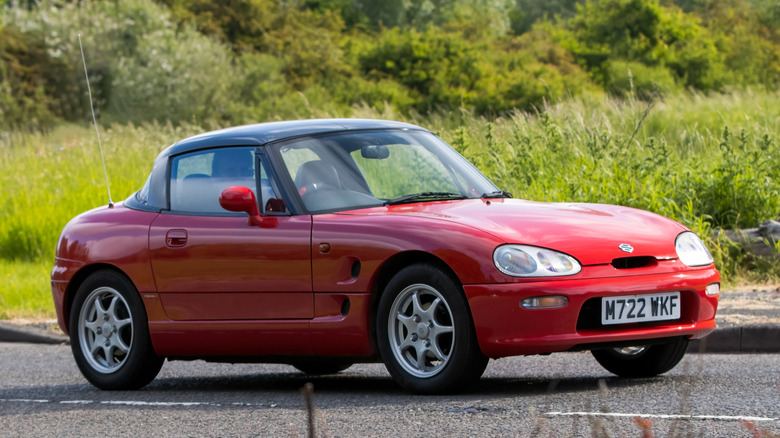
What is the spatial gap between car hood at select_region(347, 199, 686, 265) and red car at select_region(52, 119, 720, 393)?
0.04 feet

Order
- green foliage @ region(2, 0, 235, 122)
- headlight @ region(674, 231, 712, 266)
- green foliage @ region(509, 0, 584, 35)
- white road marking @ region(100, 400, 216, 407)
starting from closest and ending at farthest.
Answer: headlight @ region(674, 231, 712, 266)
white road marking @ region(100, 400, 216, 407)
green foliage @ region(2, 0, 235, 122)
green foliage @ region(509, 0, 584, 35)

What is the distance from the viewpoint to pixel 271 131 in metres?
7.34

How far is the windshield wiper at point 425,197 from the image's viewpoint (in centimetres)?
688

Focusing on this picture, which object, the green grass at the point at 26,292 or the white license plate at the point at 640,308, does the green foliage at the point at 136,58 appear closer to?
the green grass at the point at 26,292

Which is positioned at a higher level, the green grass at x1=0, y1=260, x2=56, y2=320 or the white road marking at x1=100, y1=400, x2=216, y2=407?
the white road marking at x1=100, y1=400, x2=216, y2=407

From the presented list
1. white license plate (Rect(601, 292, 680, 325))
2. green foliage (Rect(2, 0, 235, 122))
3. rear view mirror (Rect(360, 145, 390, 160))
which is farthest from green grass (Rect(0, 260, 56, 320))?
green foliage (Rect(2, 0, 235, 122))

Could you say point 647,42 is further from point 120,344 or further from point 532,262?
point 532,262

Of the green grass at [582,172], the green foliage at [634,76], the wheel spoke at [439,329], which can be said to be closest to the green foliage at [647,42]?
the green foliage at [634,76]

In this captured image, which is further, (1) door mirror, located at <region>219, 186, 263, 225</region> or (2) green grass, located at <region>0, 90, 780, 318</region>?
(2) green grass, located at <region>0, 90, 780, 318</region>

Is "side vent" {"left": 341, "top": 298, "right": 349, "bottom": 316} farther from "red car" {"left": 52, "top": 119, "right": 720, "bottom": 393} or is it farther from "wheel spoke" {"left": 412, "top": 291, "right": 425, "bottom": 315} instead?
"wheel spoke" {"left": 412, "top": 291, "right": 425, "bottom": 315}

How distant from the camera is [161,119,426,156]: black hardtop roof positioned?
727 centimetres

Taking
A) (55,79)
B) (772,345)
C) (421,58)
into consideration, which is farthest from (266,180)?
(55,79)

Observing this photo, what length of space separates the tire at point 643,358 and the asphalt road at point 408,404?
0.08 meters

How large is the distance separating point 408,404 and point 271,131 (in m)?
2.18
